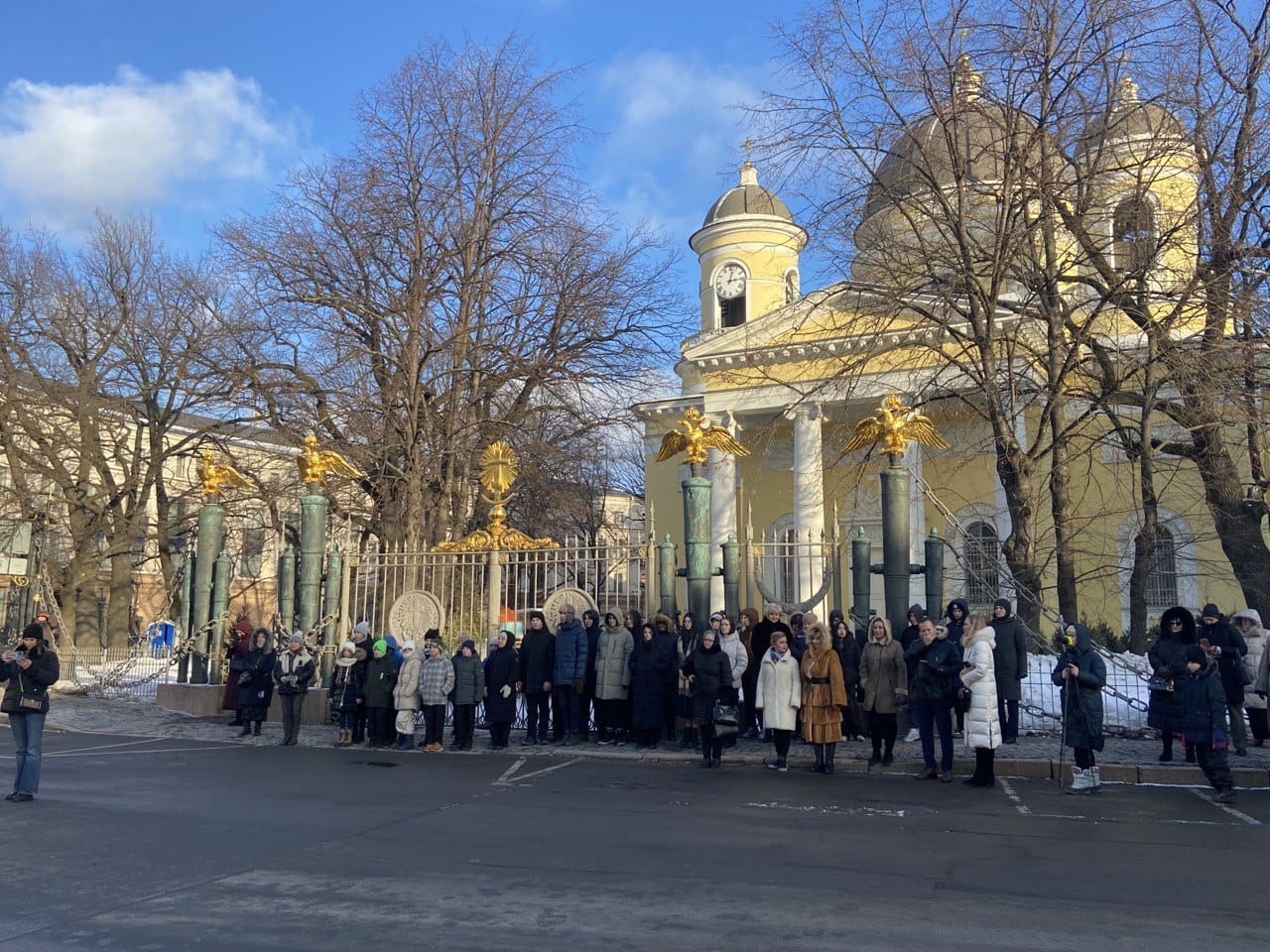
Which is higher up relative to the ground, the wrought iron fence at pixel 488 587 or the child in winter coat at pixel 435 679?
the wrought iron fence at pixel 488 587

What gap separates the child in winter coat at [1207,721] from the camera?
32.2 ft

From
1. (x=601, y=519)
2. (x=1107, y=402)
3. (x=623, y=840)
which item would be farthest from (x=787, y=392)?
(x=623, y=840)

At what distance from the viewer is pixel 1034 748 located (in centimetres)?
1260

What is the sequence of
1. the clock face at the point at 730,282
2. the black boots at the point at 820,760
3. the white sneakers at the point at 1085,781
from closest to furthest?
the white sneakers at the point at 1085,781 < the black boots at the point at 820,760 < the clock face at the point at 730,282

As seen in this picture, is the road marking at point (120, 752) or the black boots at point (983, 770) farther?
the road marking at point (120, 752)

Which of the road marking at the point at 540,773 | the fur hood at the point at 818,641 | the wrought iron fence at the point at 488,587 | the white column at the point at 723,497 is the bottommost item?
the road marking at the point at 540,773

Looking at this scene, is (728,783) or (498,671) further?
(498,671)

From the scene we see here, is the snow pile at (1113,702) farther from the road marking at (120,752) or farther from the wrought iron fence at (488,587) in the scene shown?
the road marking at (120,752)

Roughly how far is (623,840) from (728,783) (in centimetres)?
334

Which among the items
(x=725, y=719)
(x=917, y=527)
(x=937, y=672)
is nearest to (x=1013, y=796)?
(x=937, y=672)

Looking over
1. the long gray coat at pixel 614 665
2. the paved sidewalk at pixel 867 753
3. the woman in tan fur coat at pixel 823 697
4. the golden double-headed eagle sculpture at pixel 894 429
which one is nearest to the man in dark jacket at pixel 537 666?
the paved sidewalk at pixel 867 753

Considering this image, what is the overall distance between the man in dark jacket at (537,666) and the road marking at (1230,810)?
7.22 meters

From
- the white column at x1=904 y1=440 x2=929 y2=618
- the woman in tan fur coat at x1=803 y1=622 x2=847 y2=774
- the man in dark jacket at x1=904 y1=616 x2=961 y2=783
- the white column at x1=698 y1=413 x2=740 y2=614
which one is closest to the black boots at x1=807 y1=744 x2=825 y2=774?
the woman in tan fur coat at x1=803 y1=622 x2=847 y2=774

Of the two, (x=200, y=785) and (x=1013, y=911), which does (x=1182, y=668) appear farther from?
(x=200, y=785)
